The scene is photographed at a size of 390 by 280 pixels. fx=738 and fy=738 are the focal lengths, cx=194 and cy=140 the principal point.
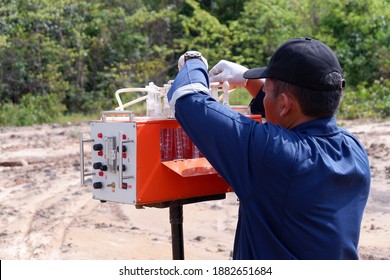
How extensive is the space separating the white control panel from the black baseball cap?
0.53 metres

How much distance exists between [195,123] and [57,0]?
1597 cm

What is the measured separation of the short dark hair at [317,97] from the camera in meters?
1.98

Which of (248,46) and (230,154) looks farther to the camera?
(248,46)

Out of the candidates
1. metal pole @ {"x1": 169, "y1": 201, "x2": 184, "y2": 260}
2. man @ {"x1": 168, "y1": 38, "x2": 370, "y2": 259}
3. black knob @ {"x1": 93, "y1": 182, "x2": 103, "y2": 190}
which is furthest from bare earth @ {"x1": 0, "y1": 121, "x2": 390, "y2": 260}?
man @ {"x1": 168, "y1": 38, "x2": 370, "y2": 259}

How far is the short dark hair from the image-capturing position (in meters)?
1.98

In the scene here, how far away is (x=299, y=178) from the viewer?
192cm

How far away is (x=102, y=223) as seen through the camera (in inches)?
269

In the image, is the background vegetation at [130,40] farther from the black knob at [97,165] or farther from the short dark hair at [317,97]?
the short dark hair at [317,97]

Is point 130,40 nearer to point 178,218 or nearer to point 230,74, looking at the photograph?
point 178,218

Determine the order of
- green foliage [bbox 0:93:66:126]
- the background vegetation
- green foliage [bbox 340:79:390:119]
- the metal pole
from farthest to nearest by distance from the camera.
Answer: the background vegetation → green foliage [bbox 0:93:66:126] → green foliage [bbox 340:79:390:119] → the metal pole

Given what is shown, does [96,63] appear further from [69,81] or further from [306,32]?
[306,32]

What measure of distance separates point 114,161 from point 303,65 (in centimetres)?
74

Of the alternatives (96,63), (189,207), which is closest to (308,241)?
(189,207)

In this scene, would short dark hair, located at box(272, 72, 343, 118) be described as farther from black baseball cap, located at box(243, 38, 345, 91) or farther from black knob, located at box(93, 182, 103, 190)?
black knob, located at box(93, 182, 103, 190)
